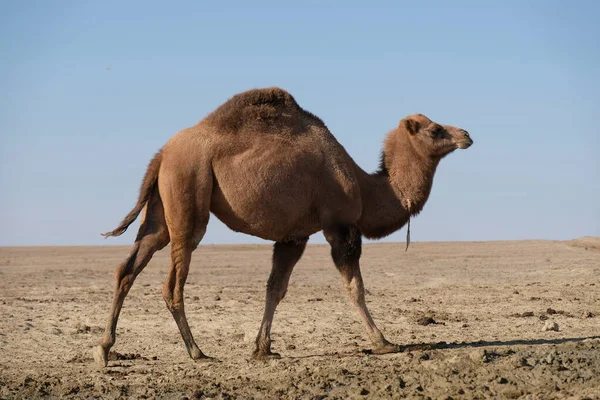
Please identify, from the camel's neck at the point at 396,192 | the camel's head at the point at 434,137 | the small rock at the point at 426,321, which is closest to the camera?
the camel's neck at the point at 396,192

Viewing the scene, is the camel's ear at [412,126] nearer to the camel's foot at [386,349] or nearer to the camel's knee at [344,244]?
the camel's knee at [344,244]

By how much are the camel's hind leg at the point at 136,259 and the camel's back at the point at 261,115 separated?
111 centimetres

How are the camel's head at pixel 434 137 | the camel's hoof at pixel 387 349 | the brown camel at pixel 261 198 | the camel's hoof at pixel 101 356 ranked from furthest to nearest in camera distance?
the camel's head at pixel 434 137 → the camel's hoof at pixel 101 356 → the brown camel at pixel 261 198 → the camel's hoof at pixel 387 349

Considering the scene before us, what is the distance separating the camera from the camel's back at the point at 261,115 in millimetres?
10641

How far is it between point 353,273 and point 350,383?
188 centimetres

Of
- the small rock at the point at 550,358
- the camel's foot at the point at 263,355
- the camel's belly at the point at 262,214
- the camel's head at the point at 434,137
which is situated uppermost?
the camel's head at the point at 434,137

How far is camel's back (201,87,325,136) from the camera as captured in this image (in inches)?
419

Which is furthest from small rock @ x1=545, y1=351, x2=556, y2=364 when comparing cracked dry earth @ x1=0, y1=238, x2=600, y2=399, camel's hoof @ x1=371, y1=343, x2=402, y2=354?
camel's hoof @ x1=371, y1=343, x2=402, y2=354

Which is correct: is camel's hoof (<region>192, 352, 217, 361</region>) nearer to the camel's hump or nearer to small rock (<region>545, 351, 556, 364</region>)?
the camel's hump

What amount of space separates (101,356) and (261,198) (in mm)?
2410

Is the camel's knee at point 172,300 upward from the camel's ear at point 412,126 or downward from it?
downward

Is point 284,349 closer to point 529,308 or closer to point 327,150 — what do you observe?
point 327,150

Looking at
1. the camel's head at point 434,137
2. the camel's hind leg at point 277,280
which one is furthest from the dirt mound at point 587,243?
the camel's hind leg at point 277,280

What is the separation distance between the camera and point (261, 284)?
20453 mm
